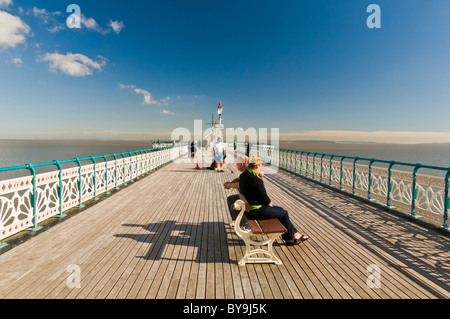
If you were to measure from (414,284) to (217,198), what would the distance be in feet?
17.0

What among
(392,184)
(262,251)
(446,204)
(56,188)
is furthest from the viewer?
(392,184)

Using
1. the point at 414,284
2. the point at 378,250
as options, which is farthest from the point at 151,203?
the point at 414,284

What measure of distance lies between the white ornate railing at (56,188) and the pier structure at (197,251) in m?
0.04

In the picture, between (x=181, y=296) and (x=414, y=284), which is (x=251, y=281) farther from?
(x=414, y=284)

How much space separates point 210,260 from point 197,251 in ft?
1.19

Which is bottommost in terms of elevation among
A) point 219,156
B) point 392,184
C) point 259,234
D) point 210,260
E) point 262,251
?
point 210,260

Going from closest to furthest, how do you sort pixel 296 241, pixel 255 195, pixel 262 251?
pixel 262 251 < pixel 255 195 < pixel 296 241

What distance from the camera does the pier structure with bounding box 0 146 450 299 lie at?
9.30 ft

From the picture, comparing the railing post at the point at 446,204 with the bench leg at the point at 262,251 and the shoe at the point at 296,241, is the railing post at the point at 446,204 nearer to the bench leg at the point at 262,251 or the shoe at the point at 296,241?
the shoe at the point at 296,241

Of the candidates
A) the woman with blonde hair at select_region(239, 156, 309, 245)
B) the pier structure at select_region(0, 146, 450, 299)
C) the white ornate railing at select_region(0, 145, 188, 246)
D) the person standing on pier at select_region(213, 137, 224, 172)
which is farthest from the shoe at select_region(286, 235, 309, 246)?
the person standing on pier at select_region(213, 137, 224, 172)

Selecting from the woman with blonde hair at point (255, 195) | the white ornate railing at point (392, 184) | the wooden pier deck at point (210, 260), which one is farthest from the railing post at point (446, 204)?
the woman with blonde hair at point (255, 195)

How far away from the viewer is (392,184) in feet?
20.4

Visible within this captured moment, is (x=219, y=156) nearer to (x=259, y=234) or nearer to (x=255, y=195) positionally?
(x=255, y=195)

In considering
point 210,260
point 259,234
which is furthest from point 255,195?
point 210,260
